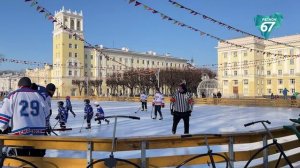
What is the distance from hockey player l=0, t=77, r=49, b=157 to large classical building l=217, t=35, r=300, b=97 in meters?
74.9

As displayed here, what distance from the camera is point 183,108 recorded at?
9.83 metres

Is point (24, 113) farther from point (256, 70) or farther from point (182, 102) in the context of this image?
point (256, 70)

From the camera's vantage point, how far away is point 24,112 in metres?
4.59

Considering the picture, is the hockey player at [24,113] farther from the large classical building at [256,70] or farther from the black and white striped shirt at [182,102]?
the large classical building at [256,70]

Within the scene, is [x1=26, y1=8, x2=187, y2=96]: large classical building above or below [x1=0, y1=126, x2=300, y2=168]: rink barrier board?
above

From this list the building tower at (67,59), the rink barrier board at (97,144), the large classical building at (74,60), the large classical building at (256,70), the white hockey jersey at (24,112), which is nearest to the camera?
the rink barrier board at (97,144)

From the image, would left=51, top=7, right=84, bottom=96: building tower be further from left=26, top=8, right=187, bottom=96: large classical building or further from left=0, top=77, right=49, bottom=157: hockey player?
left=0, top=77, right=49, bottom=157: hockey player

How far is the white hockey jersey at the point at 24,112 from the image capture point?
4.53m

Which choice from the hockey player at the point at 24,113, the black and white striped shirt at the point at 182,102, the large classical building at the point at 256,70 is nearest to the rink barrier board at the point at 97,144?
the hockey player at the point at 24,113

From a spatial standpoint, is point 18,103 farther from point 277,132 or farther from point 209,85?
point 209,85

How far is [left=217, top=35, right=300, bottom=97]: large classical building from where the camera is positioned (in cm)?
7812

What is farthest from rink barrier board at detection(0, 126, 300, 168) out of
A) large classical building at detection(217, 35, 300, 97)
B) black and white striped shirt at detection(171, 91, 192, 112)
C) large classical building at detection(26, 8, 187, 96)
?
large classical building at detection(26, 8, 187, 96)

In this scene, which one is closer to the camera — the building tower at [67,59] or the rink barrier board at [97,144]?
the rink barrier board at [97,144]

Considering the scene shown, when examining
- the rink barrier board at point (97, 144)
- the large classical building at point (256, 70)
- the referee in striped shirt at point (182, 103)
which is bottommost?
the rink barrier board at point (97, 144)
